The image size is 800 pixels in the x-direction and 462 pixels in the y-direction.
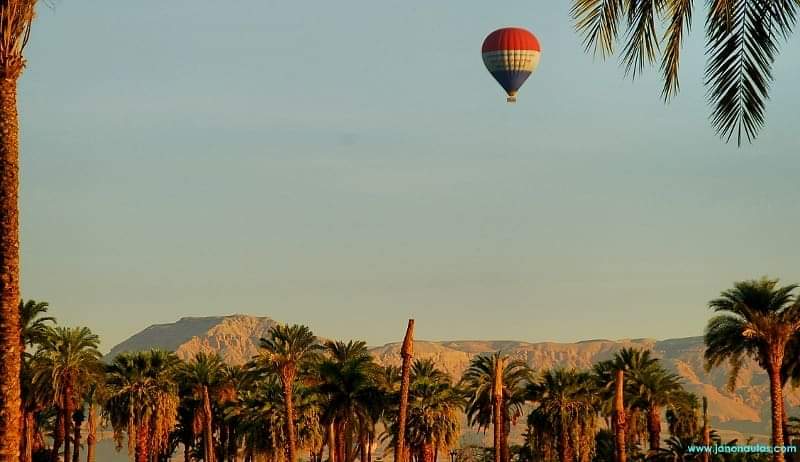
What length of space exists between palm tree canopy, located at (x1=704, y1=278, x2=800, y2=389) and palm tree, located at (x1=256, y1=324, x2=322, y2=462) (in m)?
27.6

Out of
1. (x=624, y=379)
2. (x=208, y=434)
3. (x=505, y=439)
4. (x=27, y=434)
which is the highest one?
(x=624, y=379)

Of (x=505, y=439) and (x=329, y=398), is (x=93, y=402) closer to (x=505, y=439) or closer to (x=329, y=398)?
(x=329, y=398)

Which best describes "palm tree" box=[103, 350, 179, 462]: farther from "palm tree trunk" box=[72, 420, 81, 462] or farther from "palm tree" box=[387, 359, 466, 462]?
"palm tree" box=[387, 359, 466, 462]

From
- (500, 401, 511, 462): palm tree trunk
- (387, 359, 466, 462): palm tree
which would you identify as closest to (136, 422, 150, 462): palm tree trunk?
(387, 359, 466, 462): palm tree

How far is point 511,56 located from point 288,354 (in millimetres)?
33066

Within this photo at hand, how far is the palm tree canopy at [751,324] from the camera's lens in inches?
2990

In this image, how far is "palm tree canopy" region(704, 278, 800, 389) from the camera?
249ft

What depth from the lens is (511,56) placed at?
110 m

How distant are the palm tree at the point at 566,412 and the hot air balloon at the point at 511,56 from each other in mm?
25284

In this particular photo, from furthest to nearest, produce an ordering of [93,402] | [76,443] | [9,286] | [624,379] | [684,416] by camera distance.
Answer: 1. [76,443]
2. [684,416]
3. [93,402]
4. [624,379]
5. [9,286]

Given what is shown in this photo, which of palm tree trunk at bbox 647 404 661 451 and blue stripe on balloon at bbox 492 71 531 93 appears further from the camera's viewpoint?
blue stripe on balloon at bbox 492 71 531 93

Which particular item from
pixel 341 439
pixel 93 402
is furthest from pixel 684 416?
pixel 93 402

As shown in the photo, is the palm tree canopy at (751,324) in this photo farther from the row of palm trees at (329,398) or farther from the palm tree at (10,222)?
the palm tree at (10,222)

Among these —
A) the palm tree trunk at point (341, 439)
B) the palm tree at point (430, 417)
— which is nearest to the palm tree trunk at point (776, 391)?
the palm tree at point (430, 417)
